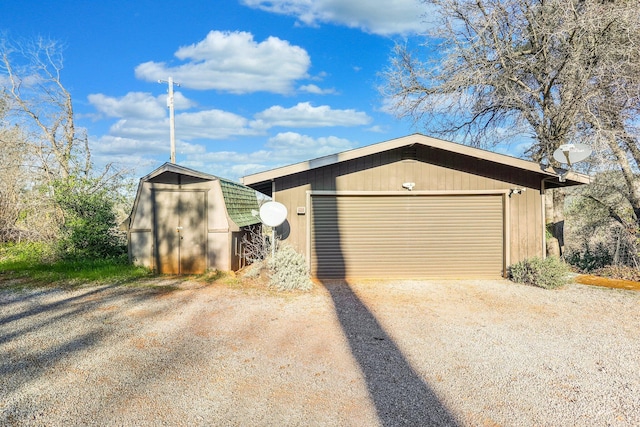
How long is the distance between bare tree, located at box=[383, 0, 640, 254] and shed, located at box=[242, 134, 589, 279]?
8.48 ft

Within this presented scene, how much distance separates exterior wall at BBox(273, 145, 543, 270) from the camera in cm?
875

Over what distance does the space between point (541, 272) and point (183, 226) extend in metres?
8.27

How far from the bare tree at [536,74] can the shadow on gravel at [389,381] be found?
26.0 feet

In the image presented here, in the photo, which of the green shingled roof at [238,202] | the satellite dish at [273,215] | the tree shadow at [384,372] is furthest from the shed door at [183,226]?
the tree shadow at [384,372]

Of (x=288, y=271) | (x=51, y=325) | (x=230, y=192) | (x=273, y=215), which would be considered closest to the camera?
(x=51, y=325)

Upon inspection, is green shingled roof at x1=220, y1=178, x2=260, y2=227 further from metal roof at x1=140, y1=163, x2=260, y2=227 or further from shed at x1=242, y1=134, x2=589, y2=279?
shed at x1=242, y1=134, x2=589, y2=279

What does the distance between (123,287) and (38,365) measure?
3931mm

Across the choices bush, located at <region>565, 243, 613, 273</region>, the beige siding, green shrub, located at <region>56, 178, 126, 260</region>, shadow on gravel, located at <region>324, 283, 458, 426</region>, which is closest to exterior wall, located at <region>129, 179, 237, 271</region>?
green shrub, located at <region>56, 178, 126, 260</region>

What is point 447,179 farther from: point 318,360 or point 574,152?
point 318,360

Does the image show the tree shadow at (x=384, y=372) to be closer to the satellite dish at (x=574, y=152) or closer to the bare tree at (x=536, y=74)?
the satellite dish at (x=574, y=152)

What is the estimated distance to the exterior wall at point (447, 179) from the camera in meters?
8.75

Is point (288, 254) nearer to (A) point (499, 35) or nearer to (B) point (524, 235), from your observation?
(B) point (524, 235)

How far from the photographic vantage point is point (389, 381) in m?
3.65

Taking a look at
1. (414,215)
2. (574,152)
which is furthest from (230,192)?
(574,152)
